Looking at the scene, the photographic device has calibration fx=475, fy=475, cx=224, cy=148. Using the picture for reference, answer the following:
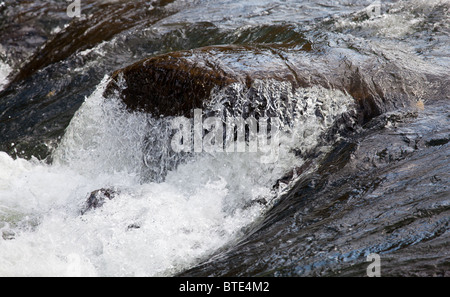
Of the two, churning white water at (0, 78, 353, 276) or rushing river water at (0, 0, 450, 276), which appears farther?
churning white water at (0, 78, 353, 276)

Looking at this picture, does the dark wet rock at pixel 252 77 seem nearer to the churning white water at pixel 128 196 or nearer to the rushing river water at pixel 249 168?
the rushing river water at pixel 249 168

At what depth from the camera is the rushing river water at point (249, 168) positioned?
2906 millimetres

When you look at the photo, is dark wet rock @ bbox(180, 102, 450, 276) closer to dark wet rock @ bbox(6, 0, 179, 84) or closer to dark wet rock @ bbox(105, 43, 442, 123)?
dark wet rock @ bbox(105, 43, 442, 123)

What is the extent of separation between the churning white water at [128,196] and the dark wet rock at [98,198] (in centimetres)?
6

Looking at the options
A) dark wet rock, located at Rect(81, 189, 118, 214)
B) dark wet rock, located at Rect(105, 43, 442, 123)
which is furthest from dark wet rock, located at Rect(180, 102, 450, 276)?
dark wet rock, located at Rect(81, 189, 118, 214)

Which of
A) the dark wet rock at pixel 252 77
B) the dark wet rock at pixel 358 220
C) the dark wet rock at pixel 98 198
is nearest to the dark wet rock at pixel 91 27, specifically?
the dark wet rock at pixel 252 77

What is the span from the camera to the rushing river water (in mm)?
2906

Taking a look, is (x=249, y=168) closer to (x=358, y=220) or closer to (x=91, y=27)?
(x=358, y=220)

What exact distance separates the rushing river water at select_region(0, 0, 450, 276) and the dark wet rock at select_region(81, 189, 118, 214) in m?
0.01

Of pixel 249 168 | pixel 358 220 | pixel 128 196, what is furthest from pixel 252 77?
pixel 358 220

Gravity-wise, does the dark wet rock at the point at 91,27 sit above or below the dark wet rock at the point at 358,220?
above
